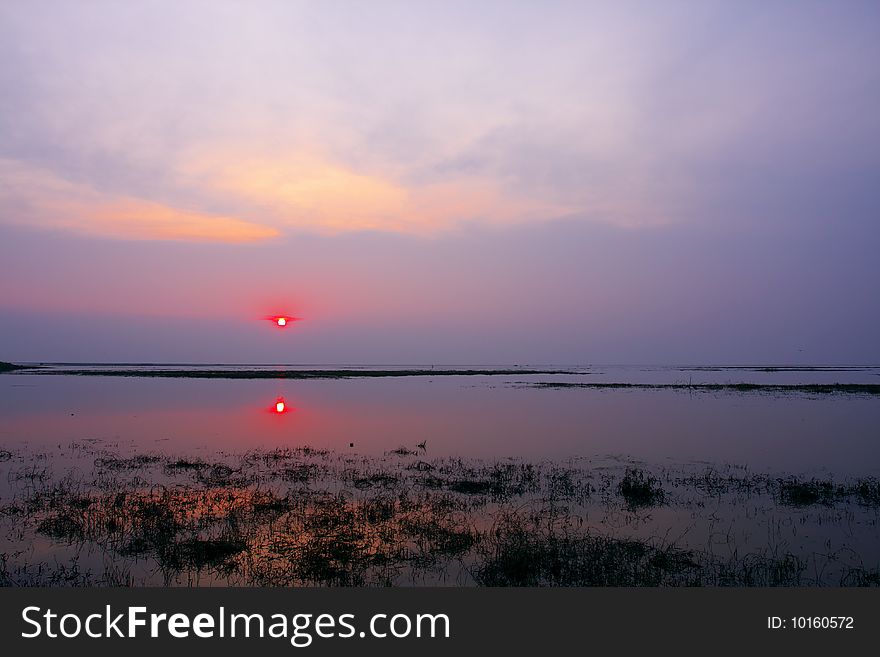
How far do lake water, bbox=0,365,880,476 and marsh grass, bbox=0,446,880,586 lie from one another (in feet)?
16.2

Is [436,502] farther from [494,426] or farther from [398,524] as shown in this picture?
[494,426]

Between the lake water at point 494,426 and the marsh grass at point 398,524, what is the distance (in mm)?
4927

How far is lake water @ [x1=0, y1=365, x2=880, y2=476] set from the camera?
87.9 feet

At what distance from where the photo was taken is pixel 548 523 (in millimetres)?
14508

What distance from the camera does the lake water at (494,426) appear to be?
26.8m

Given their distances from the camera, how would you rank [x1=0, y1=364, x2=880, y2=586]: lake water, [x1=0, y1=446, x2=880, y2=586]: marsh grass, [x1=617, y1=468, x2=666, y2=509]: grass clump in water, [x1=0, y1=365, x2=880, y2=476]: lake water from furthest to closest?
[x1=0, y1=365, x2=880, y2=476]: lake water
[x1=617, y1=468, x2=666, y2=509]: grass clump in water
[x1=0, y1=364, x2=880, y2=586]: lake water
[x1=0, y1=446, x2=880, y2=586]: marsh grass

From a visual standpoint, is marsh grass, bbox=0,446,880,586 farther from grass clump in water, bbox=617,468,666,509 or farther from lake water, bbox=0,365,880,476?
lake water, bbox=0,365,880,476

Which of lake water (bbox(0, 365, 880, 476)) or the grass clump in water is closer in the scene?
the grass clump in water

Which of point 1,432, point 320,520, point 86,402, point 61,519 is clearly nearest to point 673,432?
point 320,520

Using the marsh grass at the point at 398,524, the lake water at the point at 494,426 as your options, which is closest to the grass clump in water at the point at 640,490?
the marsh grass at the point at 398,524

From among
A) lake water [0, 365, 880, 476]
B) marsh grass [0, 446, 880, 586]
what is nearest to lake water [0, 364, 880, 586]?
marsh grass [0, 446, 880, 586]

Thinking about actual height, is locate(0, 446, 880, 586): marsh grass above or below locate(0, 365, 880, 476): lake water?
above

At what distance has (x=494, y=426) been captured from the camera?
36125 millimetres

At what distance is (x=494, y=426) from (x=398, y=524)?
74.3ft
